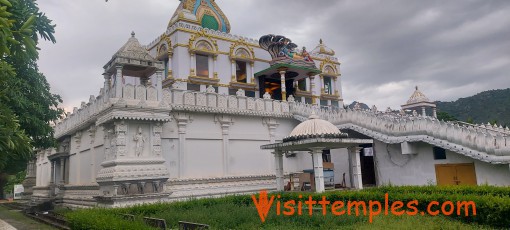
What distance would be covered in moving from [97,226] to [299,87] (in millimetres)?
27573

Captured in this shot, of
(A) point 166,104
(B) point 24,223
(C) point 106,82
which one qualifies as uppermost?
(C) point 106,82

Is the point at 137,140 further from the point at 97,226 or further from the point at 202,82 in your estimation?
the point at 202,82

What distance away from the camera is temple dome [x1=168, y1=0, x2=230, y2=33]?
32938 mm

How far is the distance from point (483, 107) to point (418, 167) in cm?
7712

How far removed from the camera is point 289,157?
1052 inches

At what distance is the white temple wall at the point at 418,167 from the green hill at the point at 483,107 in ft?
207

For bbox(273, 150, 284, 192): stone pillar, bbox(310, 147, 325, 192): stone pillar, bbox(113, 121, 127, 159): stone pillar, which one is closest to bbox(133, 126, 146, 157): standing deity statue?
bbox(113, 121, 127, 159): stone pillar

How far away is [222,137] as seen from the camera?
23.5m

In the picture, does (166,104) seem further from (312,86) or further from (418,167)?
(312,86)

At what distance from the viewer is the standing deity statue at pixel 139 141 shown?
63.1 feet

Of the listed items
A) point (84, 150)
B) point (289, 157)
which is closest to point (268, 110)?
point (289, 157)
